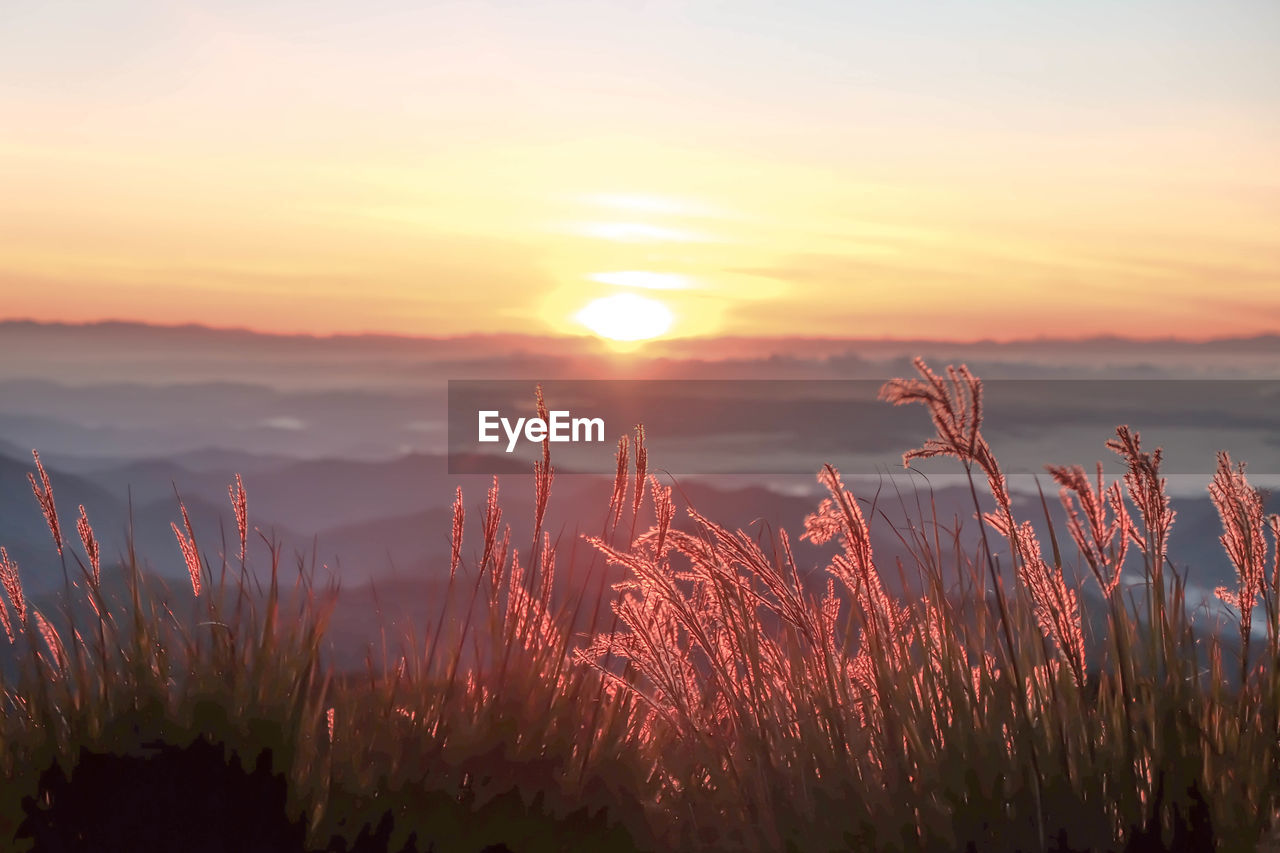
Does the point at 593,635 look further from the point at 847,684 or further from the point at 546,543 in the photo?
the point at 847,684

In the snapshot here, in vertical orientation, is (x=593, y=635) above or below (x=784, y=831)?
above

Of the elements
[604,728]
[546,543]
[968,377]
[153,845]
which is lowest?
[153,845]

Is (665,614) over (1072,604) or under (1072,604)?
under

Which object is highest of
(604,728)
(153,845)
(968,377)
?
(968,377)

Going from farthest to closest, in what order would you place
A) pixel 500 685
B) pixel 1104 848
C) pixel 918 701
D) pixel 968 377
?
1. pixel 500 685
2. pixel 918 701
3. pixel 1104 848
4. pixel 968 377

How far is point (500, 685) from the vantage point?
10.5 ft

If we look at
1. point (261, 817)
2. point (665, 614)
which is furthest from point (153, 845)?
point (665, 614)

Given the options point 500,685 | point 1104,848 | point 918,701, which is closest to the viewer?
point 1104,848

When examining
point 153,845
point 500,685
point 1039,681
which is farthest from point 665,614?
point 153,845

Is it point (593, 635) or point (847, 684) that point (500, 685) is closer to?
point (593, 635)

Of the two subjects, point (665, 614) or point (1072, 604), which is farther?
point (665, 614)

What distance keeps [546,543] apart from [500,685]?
0.44 meters

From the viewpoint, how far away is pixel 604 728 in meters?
3.25

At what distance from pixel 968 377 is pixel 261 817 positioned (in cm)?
218
